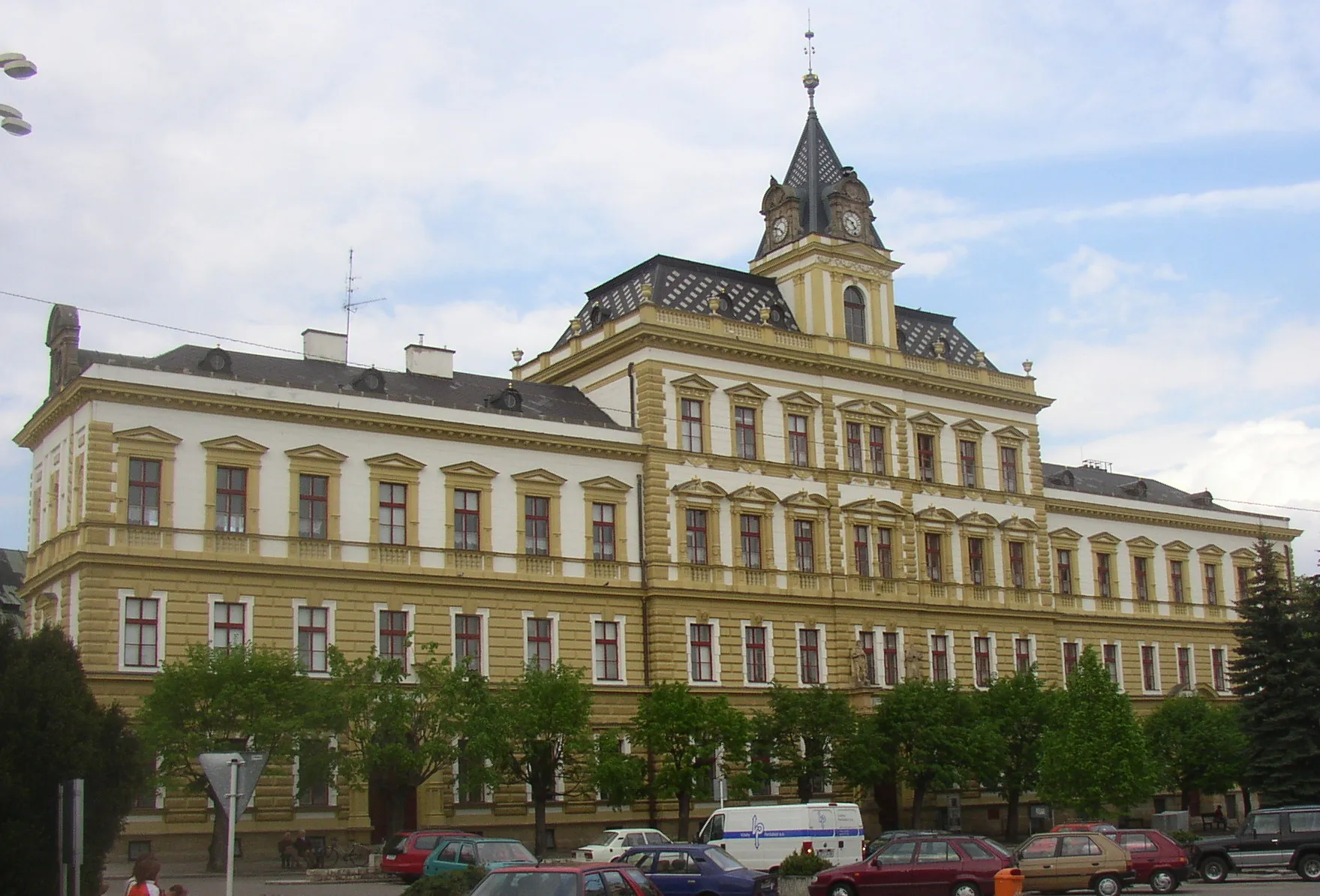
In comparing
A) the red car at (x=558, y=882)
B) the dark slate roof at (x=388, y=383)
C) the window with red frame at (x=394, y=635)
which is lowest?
the red car at (x=558, y=882)

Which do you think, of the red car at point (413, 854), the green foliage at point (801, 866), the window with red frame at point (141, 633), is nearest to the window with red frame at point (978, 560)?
the green foliage at point (801, 866)

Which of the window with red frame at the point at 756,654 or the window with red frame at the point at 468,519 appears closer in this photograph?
the window with red frame at the point at 468,519

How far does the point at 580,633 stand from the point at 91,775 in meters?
31.7

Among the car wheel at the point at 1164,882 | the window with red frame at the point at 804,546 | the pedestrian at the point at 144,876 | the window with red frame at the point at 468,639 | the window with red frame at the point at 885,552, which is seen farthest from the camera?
the window with red frame at the point at 885,552

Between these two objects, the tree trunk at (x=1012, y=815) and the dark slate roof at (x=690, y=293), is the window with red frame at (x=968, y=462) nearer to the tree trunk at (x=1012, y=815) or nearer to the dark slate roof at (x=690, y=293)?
the dark slate roof at (x=690, y=293)

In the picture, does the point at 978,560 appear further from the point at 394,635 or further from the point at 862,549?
the point at 394,635

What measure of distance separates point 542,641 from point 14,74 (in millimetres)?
35593

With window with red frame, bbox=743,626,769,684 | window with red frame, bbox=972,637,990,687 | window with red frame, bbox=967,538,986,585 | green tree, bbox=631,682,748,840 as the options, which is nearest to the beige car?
green tree, bbox=631,682,748,840

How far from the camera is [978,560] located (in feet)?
226

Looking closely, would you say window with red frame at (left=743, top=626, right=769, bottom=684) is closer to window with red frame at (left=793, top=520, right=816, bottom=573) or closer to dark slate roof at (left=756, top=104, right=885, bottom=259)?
window with red frame at (left=793, top=520, right=816, bottom=573)

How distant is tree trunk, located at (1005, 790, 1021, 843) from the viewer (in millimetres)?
62469

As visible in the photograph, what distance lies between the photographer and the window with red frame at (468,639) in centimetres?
5347

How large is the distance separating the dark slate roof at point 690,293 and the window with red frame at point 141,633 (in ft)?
71.7

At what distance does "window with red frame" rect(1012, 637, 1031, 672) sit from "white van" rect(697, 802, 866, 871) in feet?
89.7
